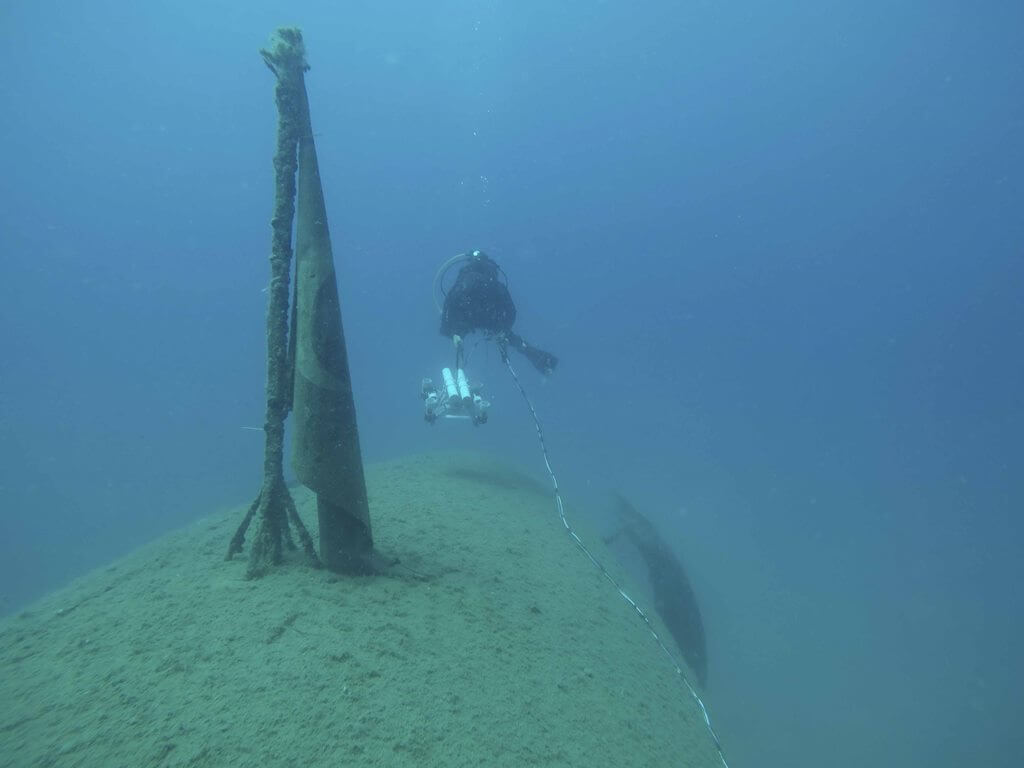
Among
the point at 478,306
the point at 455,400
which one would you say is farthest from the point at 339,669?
the point at 478,306

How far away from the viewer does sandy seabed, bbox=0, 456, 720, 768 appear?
2.15 meters

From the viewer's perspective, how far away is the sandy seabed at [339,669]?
2.15m

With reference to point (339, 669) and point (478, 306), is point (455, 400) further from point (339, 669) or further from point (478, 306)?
point (339, 669)

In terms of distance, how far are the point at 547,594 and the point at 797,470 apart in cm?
4296

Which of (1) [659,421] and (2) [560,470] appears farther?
(1) [659,421]

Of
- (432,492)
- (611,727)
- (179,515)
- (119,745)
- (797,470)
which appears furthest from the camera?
(797,470)

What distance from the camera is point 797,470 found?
135ft

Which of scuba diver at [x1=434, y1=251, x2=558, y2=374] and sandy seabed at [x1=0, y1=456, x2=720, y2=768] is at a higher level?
scuba diver at [x1=434, y1=251, x2=558, y2=374]

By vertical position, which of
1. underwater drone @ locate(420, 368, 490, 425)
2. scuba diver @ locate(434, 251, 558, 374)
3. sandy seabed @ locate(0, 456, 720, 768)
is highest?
scuba diver @ locate(434, 251, 558, 374)

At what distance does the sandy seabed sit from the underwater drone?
309 cm

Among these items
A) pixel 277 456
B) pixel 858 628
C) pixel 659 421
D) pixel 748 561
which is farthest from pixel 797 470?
pixel 277 456

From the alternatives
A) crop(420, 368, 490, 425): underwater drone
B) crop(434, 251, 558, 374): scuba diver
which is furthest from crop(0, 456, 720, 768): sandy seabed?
crop(434, 251, 558, 374): scuba diver

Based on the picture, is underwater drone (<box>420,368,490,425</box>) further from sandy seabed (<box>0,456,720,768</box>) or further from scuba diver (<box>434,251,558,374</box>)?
sandy seabed (<box>0,456,720,768</box>)

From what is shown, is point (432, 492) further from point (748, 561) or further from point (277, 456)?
point (748, 561)
